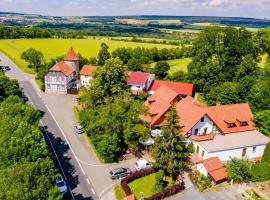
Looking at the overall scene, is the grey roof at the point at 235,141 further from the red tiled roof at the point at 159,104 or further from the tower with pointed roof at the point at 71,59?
the tower with pointed roof at the point at 71,59

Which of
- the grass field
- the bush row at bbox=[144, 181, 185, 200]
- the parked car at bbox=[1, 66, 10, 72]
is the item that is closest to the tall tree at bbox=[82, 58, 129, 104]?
the bush row at bbox=[144, 181, 185, 200]

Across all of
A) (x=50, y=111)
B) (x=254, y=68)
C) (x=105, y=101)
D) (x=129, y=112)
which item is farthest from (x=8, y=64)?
(x=254, y=68)

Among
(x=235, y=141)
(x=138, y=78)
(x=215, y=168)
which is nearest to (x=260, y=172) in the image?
(x=215, y=168)

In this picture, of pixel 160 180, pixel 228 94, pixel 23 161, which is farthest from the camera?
pixel 228 94

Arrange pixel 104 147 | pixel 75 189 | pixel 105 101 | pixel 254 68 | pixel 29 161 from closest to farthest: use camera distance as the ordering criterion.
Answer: pixel 29 161, pixel 75 189, pixel 104 147, pixel 105 101, pixel 254 68

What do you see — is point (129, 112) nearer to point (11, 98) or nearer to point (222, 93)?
point (11, 98)

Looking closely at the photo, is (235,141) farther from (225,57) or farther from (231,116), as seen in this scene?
(225,57)

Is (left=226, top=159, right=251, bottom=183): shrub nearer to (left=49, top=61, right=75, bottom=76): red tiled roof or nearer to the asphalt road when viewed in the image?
the asphalt road
